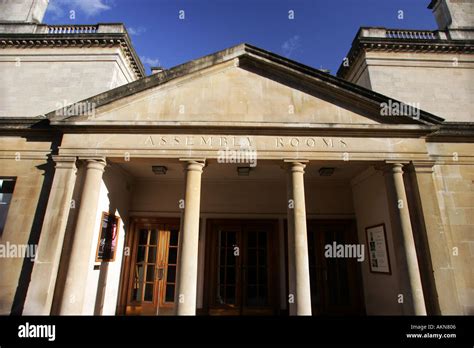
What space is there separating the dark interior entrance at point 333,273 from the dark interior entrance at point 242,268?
4.29ft

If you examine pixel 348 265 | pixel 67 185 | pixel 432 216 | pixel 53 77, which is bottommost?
pixel 348 265

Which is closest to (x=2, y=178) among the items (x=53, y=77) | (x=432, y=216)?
(x=53, y=77)

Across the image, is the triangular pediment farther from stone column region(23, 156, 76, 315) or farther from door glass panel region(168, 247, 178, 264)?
door glass panel region(168, 247, 178, 264)

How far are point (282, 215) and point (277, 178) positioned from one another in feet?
4.35

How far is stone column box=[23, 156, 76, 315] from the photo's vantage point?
18.4ft

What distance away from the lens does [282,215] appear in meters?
9.23

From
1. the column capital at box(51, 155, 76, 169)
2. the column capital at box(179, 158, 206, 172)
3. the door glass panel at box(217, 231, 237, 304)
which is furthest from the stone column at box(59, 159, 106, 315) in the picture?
the door glass panel at box(217, 231, 237, 304)

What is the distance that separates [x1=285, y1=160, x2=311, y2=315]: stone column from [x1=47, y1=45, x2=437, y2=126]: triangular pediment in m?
1.36

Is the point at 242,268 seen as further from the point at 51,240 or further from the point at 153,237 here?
the point at 51,240

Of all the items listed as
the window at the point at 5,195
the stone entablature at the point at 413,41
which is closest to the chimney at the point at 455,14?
the stone entablature at the point at 413,41

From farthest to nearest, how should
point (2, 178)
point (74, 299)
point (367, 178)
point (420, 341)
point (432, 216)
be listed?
1. point (367, 178)
2. point (2, 178)
3. point (432, 216)
4. point (74, 299)
5. point (420, 341)

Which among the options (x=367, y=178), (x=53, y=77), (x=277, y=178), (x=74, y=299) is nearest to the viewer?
(x=74, y=299)

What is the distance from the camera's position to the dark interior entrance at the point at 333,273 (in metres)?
8.40

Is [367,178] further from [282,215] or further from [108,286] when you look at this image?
[108,286]
